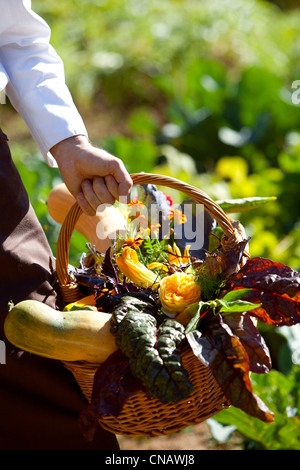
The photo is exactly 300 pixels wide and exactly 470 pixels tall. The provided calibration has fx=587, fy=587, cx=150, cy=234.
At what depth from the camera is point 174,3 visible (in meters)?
7.55

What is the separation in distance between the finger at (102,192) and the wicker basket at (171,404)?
0.08 metres

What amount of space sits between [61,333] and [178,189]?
42 centimetres

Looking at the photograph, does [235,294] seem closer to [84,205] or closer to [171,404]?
[171,404]

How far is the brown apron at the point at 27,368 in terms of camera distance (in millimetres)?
1357

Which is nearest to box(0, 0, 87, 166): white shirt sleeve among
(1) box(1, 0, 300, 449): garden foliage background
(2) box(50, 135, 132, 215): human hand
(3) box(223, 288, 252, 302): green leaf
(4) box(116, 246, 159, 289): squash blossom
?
(2) box(50, 135, 132, 215): human hand

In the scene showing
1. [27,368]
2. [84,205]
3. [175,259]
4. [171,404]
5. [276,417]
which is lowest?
[276,417]

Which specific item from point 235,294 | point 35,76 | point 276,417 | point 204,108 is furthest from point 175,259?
point 204,108

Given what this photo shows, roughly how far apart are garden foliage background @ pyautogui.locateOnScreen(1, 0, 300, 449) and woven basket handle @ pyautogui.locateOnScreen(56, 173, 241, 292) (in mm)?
838

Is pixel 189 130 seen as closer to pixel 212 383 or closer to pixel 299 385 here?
pixel 299 385

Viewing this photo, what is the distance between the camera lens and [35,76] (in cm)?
143

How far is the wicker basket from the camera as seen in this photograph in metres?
1.23

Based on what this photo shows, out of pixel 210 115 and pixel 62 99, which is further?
pixel 210 115

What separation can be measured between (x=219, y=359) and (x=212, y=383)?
13 cm
